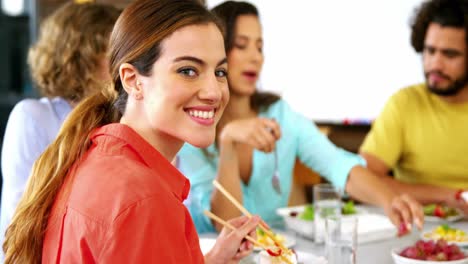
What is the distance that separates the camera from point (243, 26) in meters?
2.26

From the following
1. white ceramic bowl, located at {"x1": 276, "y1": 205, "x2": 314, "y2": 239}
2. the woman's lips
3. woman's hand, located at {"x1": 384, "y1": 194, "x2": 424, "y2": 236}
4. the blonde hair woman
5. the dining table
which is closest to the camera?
the dining table

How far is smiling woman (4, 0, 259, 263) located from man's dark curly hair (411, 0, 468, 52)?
6.39 feet

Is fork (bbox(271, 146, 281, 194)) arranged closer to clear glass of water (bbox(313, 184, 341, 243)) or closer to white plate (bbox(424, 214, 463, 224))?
clear glass of water (bbox(313, 184, 341, 243))

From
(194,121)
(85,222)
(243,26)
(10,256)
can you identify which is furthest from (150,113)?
(243,26)

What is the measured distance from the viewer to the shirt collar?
111cm

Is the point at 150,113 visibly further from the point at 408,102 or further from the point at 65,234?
the point at 408,102

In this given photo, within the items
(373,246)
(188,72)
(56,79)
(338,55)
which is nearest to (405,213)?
(373,246)

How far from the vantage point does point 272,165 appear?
7.91 feet

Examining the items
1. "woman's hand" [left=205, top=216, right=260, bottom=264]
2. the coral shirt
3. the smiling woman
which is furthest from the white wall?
the coral shirt

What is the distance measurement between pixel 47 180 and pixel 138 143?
0.22 meters

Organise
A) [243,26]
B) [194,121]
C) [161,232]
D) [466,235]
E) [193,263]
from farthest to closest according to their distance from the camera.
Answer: [243,26] → [466,235] → [194,121] → [193,263] → [161,232]

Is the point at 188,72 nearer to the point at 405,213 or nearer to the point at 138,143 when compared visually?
the point at 138,143

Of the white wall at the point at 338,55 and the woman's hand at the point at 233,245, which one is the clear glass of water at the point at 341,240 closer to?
the woman's hand at the point at 233,245

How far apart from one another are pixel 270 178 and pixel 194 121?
1271mm
